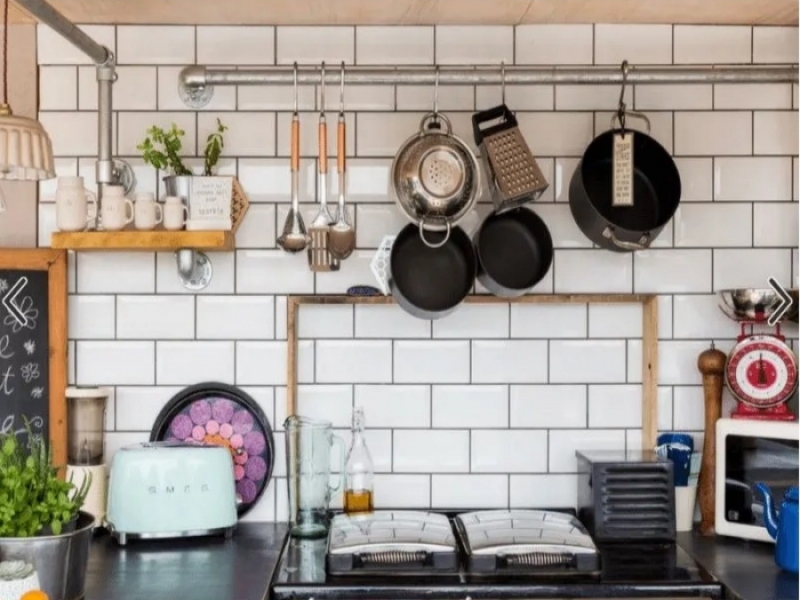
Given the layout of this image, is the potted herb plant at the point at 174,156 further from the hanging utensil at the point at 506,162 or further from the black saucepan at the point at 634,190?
the black saucepan at the point at 634,190

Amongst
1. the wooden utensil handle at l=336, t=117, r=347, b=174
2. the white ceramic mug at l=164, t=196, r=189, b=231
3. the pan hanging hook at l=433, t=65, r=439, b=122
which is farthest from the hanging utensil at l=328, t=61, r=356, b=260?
the white ceramic mug at l=164, t=196, r=189, b=231

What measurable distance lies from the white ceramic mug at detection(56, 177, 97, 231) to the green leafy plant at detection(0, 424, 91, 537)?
2.20 ft

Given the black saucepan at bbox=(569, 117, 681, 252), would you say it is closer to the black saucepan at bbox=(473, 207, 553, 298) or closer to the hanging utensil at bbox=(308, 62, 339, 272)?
the black saucepan at bbox=(473, 207, 553, 298)

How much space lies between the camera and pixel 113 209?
2332 millimetres

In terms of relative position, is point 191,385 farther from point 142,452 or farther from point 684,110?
point 684,110

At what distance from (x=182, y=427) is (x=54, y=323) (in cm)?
40

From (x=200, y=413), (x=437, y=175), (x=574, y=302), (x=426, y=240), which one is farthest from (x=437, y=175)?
(x=200, y=413)

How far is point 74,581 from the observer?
1.84 m

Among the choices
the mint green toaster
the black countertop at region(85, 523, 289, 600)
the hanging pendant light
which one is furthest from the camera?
the mint green toaster

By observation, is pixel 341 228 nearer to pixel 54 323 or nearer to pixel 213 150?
pixel 213 150

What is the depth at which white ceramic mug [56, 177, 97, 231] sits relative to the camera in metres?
2.33

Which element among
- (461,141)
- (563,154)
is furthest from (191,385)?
(563,154)

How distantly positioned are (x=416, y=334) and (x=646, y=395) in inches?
23.6

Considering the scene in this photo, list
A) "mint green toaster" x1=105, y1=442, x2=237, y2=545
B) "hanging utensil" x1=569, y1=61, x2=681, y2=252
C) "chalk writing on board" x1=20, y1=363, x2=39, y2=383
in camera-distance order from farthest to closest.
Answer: "chalk writing on board" x1=20, y1=363, x2=39, y2=383
"hanging utensil" x1=569, y1=61, x2=681, y2=252
"mint green toaster" x1=105, y1=442, x2=237, y2=545
